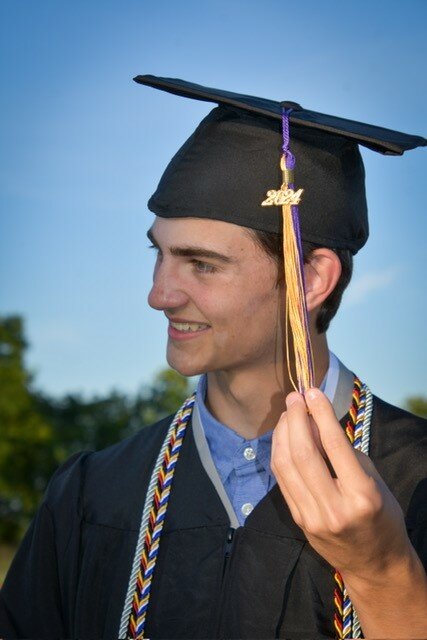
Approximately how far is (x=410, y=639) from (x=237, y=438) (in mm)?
877

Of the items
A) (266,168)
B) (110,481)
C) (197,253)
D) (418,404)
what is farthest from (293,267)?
(418,404)

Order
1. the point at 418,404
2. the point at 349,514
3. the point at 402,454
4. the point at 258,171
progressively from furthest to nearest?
the point at 418,404 → the point at 258,171 → the point at 402,454 → the point at 349,514

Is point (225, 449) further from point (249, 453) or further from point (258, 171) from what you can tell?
point (258, 171)

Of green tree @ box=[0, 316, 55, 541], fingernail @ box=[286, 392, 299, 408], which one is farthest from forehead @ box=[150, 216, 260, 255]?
green tree @ box=[0, 316, 55, 541]

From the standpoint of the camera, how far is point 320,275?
2.92m

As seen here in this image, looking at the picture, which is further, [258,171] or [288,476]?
[258,171]

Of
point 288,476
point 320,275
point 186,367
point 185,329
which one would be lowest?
point 288,476

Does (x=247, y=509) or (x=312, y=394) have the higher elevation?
(x=312, y=394)

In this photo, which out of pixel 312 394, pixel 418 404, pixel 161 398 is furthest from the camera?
pixel 161 398

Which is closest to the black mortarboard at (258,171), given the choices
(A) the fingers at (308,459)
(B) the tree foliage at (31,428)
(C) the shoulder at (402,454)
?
(C) the shoulder at (402,454)

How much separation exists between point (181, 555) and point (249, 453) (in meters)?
0.37

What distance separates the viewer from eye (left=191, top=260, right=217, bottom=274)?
2803 millimetres

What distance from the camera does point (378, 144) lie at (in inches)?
106

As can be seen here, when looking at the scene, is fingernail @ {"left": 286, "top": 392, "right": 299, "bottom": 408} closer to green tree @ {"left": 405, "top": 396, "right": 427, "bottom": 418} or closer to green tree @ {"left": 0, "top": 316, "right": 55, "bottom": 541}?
green tree @ {"left": 405, "top": 396, "right": 427, "bottom": 418}
